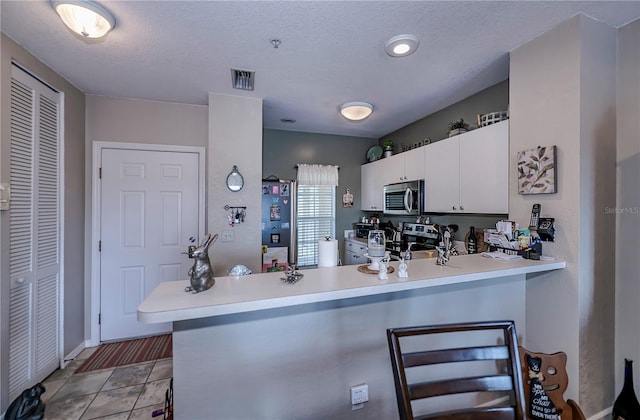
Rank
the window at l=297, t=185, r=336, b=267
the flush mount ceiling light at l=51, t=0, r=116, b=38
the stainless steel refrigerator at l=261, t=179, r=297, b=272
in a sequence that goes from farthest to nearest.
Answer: the window at l=297, t=185, r=336, b=267
the stainless steel refrigerator at l=261, t=179, r=297, b=272
the flush mount ceiling light at l=51, t=0, r=116, b=38

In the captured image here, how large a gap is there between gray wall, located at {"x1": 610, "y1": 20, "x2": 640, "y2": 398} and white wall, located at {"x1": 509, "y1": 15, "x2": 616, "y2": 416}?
0.17 feet

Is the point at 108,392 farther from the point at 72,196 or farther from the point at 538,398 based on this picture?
the point at 538,398

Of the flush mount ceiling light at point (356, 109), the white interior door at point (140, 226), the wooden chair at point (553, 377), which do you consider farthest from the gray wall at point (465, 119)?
the white interior door at point (140, 226)

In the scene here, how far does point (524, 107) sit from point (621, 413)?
6.56ft

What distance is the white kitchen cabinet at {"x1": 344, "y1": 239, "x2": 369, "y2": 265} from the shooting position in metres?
3.76

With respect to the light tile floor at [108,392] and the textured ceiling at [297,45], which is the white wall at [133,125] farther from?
the light tile floor at [108,392]

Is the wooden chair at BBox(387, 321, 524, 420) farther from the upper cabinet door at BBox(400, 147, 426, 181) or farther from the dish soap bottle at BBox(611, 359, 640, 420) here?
the upper cabinet door at BBox(400, 147, 426, 181)

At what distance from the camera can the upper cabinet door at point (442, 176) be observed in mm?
2584

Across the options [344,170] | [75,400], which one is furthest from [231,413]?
[344,170]

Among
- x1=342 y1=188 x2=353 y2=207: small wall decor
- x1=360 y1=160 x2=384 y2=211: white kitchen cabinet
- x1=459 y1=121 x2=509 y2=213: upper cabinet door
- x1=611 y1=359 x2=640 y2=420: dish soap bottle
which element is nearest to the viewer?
x1=611 y1=359 x2=640 y2=420: dish soap bottle

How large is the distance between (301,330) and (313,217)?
2.88m

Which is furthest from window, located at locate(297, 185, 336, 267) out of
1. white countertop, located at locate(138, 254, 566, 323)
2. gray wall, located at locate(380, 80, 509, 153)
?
white countertop, located at locate(138, 254, 566, 323)

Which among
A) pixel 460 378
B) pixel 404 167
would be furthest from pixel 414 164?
pixel 460 378

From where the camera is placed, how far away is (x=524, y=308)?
1.86 meters
